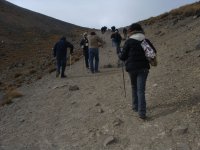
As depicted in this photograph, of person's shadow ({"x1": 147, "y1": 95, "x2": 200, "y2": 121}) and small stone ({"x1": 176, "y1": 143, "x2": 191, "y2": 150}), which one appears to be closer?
small stone ({"x1": 176, "y1": 143, "x2": 191, "y2": 150})

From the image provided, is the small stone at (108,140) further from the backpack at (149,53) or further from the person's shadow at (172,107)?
the backpack at (149,53)

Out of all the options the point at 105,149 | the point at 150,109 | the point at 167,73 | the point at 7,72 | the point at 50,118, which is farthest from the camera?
the point at 7,72

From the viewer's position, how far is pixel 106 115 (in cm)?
1326

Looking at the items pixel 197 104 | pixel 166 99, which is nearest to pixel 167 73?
pixel 166 99

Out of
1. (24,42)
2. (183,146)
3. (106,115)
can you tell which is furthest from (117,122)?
(24,42)

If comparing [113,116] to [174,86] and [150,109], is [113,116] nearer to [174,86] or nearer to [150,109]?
[150,109]

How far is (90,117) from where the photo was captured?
43.9 ft

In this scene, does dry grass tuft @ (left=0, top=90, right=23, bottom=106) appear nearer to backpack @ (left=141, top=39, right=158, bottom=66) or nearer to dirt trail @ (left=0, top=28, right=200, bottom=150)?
dirt trail @ (left=0, top=28, right=200, bottom=150)

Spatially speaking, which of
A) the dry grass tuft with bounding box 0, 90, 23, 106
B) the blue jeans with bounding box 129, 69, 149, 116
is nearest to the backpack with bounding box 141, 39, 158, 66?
the blue jeans with bounding box 129, 69, 149, 116

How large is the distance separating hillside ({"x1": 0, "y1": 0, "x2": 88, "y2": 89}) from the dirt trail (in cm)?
987

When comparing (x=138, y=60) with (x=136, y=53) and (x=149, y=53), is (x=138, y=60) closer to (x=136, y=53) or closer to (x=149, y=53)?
(x=136, y=53)

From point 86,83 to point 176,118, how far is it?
25.0ft

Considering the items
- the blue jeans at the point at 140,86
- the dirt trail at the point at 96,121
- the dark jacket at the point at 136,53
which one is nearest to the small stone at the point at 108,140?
the dirt trail at the point at 96,121

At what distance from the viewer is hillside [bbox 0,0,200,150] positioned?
36.3 feet
